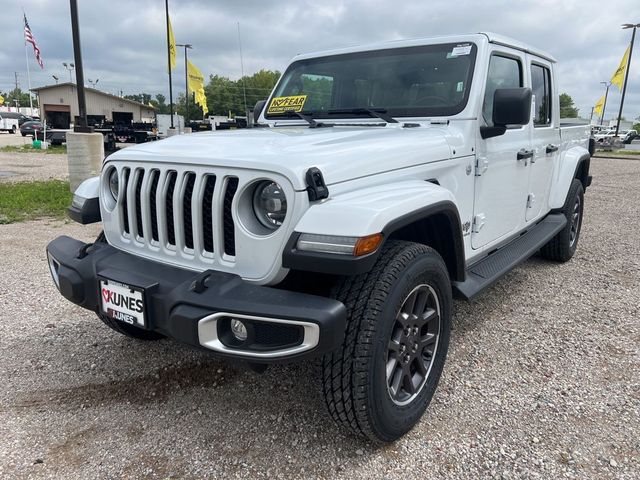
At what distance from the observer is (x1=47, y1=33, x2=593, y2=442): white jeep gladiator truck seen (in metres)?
1.96

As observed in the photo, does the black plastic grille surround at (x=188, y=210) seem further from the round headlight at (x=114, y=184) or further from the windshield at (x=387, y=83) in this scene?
the windshield at (x=387, y=83)

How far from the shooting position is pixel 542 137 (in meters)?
4.25

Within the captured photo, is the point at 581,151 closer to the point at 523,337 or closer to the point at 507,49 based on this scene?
the point at 507,49

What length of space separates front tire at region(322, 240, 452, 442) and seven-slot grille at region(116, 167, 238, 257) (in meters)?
0.59

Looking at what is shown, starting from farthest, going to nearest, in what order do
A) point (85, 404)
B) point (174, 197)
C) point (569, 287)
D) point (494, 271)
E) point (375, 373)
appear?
point (569, 287) < point (494, 271) < point (85, 404) < point (174, 197) < point (375, 373)

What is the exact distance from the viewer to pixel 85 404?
8.98 feet

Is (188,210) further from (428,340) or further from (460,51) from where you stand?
(460,51)

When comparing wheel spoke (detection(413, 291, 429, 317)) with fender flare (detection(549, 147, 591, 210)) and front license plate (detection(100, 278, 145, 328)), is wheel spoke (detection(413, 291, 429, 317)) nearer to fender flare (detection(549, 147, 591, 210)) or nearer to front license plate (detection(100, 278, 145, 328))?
front license plate (detection(100, 278, 145, 328))

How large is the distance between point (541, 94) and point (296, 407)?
337cm

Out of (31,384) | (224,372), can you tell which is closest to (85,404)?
(31,384)

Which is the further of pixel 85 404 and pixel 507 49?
pixel 507 49

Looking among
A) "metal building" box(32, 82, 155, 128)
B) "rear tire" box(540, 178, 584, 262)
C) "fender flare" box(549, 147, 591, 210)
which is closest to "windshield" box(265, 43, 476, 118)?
"fender flare" box(549, 147, 591, 210)

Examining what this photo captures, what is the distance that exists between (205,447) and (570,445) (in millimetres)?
1719

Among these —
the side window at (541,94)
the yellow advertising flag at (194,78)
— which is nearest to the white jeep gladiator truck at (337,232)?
the side window at (541,94)
